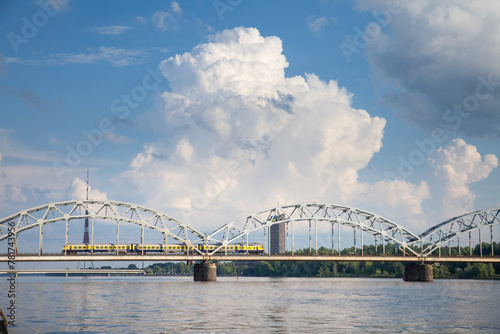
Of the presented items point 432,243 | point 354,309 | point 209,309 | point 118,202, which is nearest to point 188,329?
point 209,309

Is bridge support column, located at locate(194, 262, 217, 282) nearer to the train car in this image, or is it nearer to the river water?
the train car

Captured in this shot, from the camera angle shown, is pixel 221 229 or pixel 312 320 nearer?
pixel 312 320

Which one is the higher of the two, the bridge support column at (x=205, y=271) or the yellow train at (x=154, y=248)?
the yellow train at (x=154, y=248)

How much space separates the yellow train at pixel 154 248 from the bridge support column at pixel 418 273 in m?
38.7

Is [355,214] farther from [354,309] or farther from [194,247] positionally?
[354,309]

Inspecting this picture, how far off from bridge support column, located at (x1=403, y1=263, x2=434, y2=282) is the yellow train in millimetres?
38677

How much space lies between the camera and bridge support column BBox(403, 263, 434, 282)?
154500mm

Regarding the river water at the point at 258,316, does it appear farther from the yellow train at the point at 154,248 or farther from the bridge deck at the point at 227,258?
the yellow train at the point at 154,248

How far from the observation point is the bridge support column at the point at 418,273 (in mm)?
154500

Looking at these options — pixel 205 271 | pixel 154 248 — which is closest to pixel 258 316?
pixel 205 271

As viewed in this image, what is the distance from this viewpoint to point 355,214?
520ft

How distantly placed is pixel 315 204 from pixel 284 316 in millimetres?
99080

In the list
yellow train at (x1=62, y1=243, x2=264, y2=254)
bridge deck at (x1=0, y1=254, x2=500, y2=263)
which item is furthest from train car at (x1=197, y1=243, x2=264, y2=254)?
bridge deck at (x1=0, y1=254, x2=500, y2=263)

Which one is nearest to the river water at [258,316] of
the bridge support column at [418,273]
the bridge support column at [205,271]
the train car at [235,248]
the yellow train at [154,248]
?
the yellow train at [154,248]
